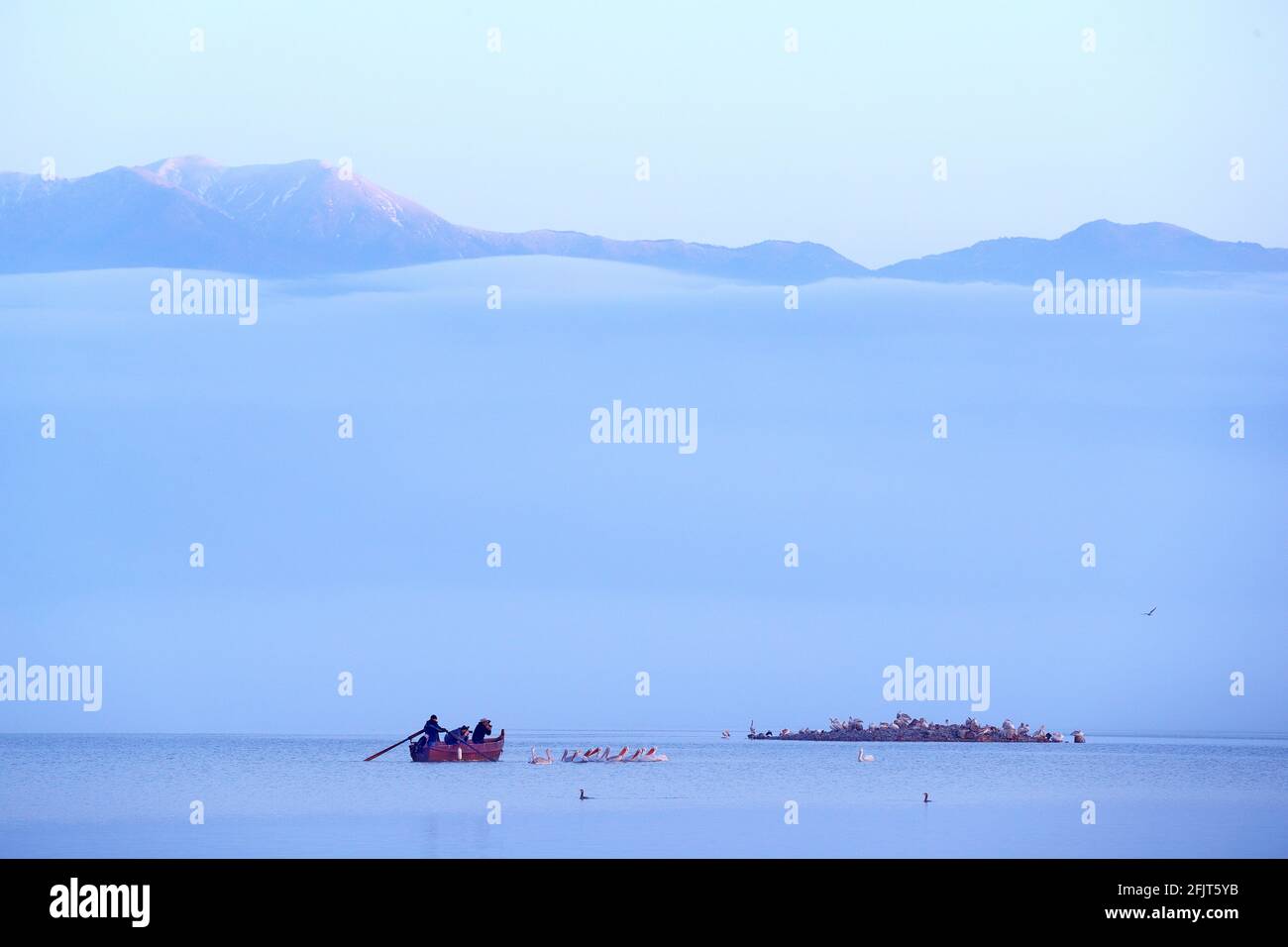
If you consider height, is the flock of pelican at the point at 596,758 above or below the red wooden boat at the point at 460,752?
below

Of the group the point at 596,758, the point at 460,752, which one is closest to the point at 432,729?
the point at 460,752

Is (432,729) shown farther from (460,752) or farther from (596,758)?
(596,758)

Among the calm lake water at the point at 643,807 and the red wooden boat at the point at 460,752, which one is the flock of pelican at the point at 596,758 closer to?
the calm lake water at the point at 643,807

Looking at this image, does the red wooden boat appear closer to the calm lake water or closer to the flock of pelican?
the calm lake water

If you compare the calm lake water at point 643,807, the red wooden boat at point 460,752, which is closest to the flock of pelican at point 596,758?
the calm lake water at point 643,807

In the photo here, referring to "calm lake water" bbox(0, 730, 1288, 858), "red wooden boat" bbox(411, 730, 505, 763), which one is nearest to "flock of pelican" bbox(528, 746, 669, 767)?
"calm lake water" bbox(0, 730, 1288, 858)
